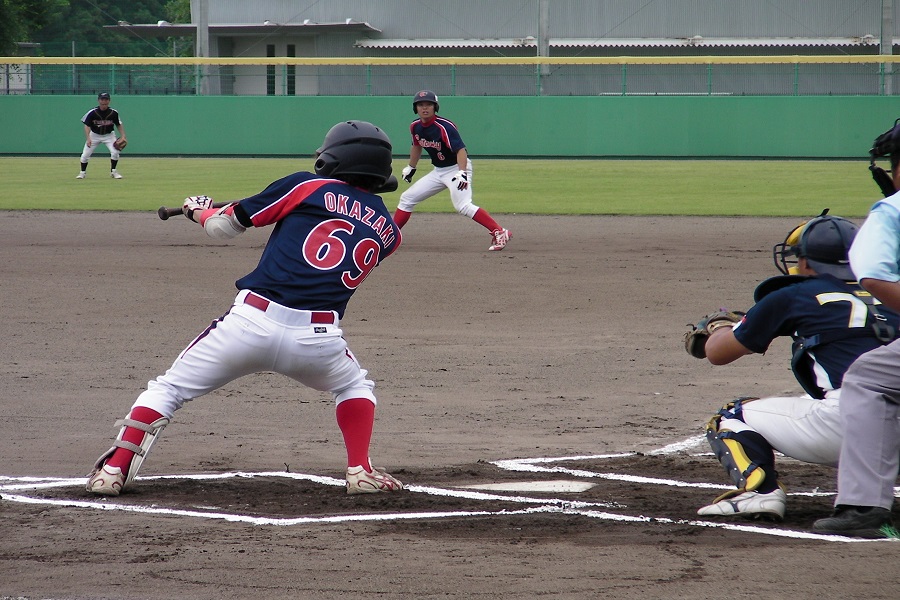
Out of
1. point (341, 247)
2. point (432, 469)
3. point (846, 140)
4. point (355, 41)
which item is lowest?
point (432, 469)

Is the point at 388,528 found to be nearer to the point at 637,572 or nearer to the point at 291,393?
the point at 637,572

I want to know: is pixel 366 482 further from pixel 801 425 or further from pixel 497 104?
pixel 497 104

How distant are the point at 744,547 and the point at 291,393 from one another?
145 inches

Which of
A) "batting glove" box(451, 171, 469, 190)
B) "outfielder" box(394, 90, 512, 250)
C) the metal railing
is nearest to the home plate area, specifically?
"outfielder" box(394, 90, 512, 250)

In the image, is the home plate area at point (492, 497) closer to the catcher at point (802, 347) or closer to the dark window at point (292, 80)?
the catcher at point (802, 347)

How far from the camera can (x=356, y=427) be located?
461cm

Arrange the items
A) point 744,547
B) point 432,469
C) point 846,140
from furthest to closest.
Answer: point 846,140, point 432,469, point 744,547

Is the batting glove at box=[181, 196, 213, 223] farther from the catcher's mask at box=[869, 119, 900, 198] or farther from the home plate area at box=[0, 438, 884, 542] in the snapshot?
the catcher's mask at box=[869, 119, 900, 198]

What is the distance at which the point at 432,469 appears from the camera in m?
5.09

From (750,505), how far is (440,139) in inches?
384

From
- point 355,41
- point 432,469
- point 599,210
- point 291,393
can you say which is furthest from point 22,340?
point 355,41

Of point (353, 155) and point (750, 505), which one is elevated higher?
point (353, 155)

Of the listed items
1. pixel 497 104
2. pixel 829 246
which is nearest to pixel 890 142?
pixel 829 246

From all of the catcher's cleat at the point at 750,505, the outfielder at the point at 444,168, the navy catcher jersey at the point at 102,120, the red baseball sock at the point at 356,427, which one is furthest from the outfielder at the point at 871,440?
the navy catcher jersey at the point at 102,120
